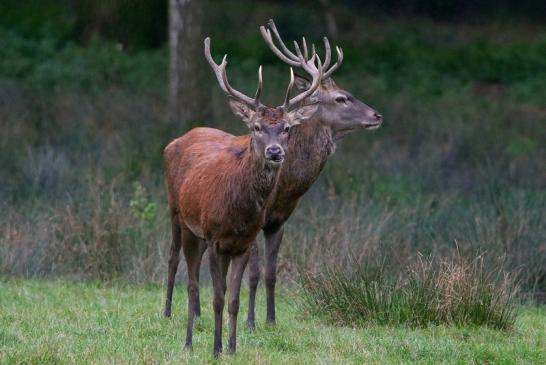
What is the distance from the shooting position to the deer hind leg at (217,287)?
7.56 m

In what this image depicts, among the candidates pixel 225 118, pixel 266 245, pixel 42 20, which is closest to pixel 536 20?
pixel 42 20

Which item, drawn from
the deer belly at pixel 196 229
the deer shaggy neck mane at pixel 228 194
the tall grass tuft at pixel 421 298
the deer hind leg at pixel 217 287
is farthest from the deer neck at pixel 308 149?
the deer hind leg at pixel 217 287

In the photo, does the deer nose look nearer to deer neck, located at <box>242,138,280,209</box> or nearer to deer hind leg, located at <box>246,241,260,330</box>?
deer neck, located at <box>242,138,280,209</box>

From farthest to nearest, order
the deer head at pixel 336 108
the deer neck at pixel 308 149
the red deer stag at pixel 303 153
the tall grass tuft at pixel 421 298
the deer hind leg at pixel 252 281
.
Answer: the deer head at pixel 336 108 → the deer neck at pixel 308 149 → the red deer stag at pixel 303 153 → the deer hind leg at pixel 252 281 → the tall grass tuft at pixel 421 298

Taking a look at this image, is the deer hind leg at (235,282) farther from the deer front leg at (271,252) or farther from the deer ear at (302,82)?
the deer ear at (302,82)

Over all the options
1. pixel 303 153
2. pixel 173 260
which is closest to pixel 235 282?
pixel 173 260

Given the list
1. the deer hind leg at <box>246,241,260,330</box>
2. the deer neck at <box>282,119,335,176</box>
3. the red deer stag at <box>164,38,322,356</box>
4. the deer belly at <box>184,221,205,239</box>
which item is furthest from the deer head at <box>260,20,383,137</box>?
the deer belly at <box>184,221,205,239</box>

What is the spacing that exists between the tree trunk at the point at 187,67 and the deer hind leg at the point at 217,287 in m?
8.08

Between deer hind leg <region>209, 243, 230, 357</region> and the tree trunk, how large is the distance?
26.5 feet

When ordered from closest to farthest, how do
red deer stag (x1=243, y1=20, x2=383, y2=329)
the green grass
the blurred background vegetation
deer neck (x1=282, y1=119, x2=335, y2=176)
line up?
the green grass < red deer stag (x1=243, y1=20, x2=383, y2=329) < deer neck (x1=282, y1=119, x2=335, y2=176) < the blurred background vegetation

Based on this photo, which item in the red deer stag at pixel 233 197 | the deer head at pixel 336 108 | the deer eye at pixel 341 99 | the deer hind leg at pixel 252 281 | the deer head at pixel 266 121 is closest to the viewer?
the deer head at pixel 266 121

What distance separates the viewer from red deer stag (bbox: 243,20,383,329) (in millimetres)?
9281

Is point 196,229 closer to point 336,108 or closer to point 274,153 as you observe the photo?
point 274,153

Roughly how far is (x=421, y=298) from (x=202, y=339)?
1.66 meters
